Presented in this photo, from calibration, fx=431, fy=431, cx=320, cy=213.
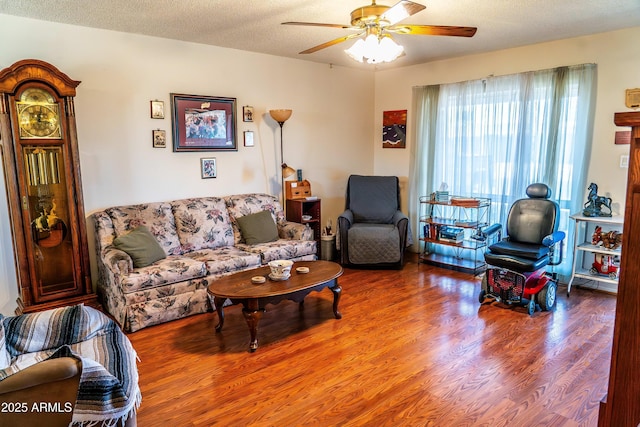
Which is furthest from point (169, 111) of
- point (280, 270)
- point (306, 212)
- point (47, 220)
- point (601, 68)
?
point (601, 68)

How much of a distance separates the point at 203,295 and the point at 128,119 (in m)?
1.83

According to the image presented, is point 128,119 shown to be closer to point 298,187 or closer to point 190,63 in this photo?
point 190,63

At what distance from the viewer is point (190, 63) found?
4.44 metres

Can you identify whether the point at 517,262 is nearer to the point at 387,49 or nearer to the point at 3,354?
the point at 387,49

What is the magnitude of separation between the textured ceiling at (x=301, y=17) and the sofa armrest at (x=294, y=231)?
192cm

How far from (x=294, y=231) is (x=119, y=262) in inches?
73.0

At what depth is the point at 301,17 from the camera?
11.5 feet

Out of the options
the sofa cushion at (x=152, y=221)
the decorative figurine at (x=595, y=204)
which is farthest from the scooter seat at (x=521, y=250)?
the sofa cushion at (x=152, y=221)

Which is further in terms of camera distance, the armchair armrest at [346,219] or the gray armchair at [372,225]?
the armchair armrest at [346,219]

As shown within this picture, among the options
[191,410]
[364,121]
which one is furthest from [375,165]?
[191,410]

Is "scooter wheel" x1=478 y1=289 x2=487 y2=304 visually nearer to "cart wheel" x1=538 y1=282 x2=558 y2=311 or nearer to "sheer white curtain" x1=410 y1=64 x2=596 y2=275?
"cart wheel" x1=538 y1=282 x2=558 y2=311

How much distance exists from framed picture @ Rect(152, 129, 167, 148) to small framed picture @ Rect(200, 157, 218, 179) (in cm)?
44

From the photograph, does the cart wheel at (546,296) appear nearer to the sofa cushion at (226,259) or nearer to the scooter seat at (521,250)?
the scooter seat at (521,250)

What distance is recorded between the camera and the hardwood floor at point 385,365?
2.36m
